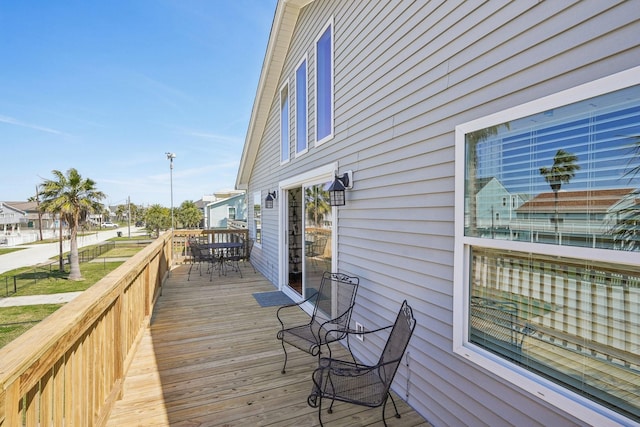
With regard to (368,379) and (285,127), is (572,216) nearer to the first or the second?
(368,379)

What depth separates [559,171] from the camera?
1549 millimetres

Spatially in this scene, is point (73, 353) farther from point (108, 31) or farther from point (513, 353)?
point (108, 31)

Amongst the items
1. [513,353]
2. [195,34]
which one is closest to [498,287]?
[513,353]

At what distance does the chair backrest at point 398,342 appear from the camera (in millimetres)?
2176

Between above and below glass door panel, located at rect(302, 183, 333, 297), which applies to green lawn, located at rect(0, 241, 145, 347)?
below

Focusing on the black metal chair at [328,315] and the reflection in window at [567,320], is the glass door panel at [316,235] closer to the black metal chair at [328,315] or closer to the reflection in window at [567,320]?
the black metal chair at [328,315]

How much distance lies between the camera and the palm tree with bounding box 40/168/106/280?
1659cm

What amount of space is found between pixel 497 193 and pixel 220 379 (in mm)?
2895

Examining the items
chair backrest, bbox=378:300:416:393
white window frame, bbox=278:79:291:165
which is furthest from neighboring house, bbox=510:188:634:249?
white window frame, bbox=278:79:291:165

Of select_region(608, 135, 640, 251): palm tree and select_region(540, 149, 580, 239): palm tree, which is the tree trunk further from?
select_region(608, 135, 640, 251): palm tree

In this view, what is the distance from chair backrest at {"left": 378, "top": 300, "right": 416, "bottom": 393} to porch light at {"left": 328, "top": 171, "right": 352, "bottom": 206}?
1500mm

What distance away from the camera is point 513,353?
1.79 metres

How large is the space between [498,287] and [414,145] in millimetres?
1252

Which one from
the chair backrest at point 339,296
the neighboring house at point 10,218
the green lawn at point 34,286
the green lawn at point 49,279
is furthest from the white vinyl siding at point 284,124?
the neighboring house at point 10,218
